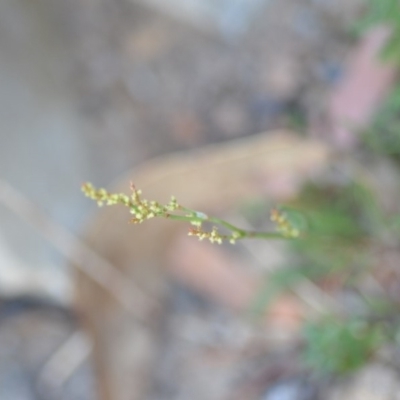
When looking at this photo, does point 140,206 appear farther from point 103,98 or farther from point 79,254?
point 103,98

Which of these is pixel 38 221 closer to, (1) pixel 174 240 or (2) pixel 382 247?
(1) pixel 174 240

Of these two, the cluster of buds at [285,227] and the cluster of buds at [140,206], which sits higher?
the cluster of buds at [285,227]

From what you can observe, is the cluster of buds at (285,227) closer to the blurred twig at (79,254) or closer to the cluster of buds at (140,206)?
the cluster of buds at (140,206)

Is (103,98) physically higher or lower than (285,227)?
higher

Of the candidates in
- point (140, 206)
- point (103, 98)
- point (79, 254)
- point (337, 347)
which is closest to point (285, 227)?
point (140, 206)

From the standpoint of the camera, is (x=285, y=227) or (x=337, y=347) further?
(x=337, y=347)

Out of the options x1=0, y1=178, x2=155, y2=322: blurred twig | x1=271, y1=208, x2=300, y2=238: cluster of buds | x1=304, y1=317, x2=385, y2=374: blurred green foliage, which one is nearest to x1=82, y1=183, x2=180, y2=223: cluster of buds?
x1=271, y1=208, x2=300, y2=238: cluster of buds

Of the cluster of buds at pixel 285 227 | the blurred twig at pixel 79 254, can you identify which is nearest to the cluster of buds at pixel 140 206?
the cluster of buds at pixel 285 227

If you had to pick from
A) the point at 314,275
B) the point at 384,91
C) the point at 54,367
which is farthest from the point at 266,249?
the point at 54,367

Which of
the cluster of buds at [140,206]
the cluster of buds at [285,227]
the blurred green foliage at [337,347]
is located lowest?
the cluster of buds at [140,206]

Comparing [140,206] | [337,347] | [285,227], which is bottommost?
[140,206]
